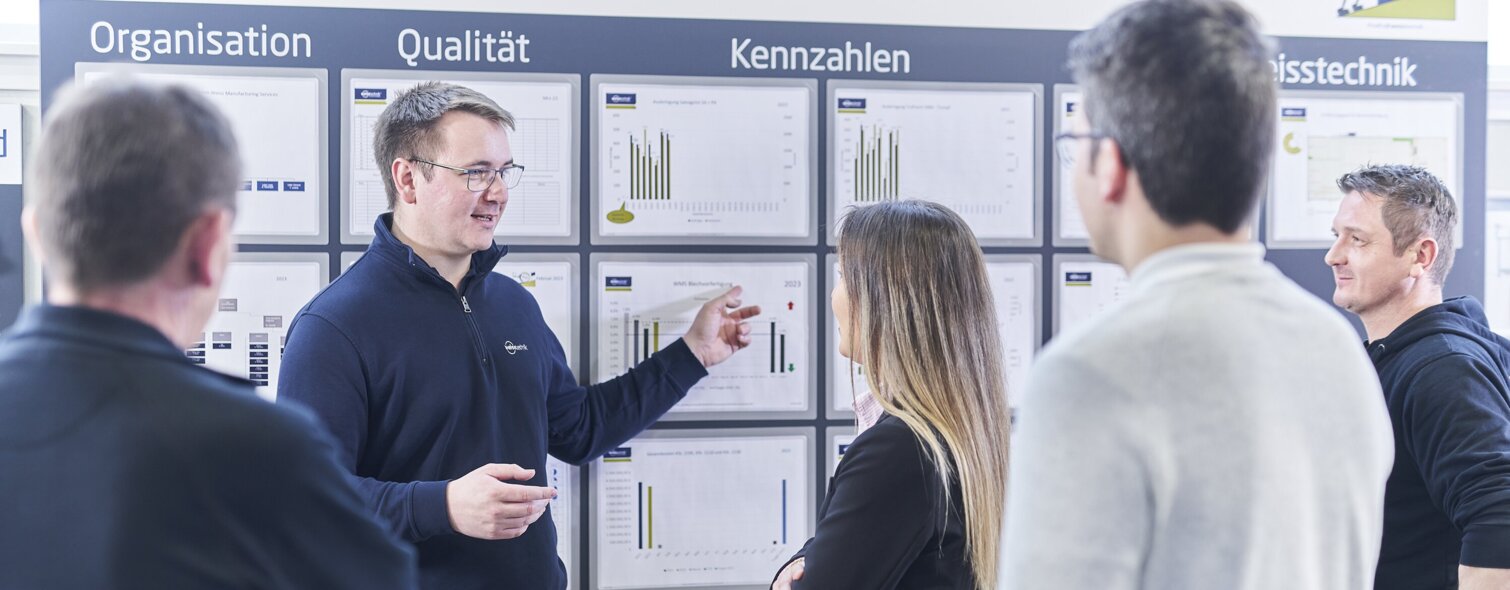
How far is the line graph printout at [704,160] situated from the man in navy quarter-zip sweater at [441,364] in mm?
341

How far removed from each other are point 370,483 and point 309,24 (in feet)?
3.55

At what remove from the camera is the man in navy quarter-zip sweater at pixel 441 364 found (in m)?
2.00

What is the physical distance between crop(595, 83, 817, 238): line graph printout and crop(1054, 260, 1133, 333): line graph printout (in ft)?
2.20

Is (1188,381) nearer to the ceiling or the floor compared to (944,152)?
nearer to the floor

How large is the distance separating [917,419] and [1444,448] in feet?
3.60

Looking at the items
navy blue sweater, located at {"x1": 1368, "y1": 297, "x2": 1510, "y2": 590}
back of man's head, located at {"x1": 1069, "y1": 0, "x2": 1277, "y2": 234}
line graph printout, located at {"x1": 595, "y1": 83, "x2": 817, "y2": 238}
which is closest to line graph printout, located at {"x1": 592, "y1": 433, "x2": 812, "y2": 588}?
line graph printout, located at {"x1": 595, "y1": 83, "x2": 817, "y2": 238}

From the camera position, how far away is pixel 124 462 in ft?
3.01

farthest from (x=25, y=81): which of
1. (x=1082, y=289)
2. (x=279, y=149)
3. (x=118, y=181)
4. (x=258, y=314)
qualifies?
(x=1082, y=289)

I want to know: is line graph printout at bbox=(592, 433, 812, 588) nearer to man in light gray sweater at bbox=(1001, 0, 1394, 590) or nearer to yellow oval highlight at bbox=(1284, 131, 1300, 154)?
yellow oval highlight at bbox=(1284, 131, 1300, 154)

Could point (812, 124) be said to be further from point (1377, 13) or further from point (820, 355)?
point (1377, 13)

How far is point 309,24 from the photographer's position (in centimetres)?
247

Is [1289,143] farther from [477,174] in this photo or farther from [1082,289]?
[477,174]

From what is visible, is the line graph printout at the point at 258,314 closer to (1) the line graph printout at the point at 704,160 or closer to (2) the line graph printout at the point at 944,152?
(1) the line graph printout at the point at 704,160

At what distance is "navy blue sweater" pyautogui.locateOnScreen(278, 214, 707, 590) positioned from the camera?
2.02 meters
